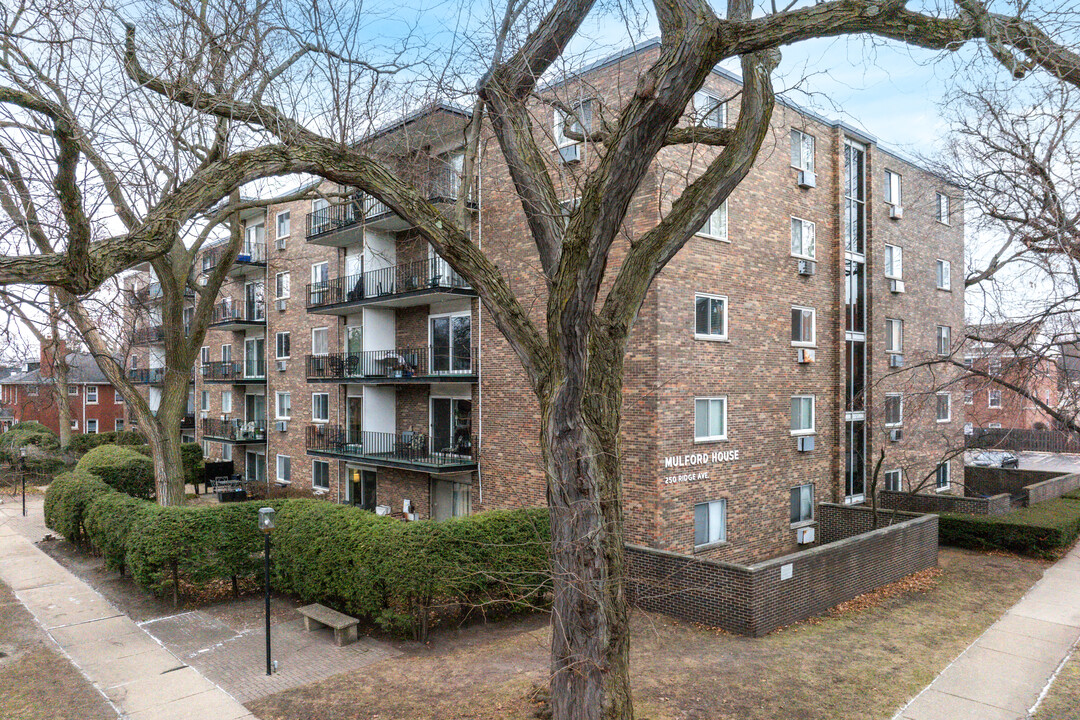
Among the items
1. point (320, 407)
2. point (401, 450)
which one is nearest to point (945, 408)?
point (401, 450)

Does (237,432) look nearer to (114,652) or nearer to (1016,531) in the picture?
(114,652)

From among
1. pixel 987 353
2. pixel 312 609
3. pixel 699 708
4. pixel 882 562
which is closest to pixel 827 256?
pixel 987 353

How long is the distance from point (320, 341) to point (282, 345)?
308 cm

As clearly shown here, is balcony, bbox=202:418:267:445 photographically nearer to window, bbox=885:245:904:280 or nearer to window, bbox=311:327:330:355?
window, bbox=311:327:330:355

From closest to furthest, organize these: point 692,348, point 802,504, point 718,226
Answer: point 692,348 → point 718,226 → point 802,504

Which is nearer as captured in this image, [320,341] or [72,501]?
[72,501]

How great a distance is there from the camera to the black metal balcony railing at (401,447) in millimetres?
17031

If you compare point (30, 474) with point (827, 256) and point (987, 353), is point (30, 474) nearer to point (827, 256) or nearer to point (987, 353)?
point (827, 256)

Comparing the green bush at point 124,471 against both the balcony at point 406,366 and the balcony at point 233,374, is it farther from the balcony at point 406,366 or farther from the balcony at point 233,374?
the balcony at point 406,366

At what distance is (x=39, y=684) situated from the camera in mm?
9047

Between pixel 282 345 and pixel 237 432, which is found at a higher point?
pixel 282 345

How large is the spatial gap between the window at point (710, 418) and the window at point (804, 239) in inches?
195

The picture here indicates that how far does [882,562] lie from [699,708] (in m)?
7.50

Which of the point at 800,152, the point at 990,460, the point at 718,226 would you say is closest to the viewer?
the point at 718,226
